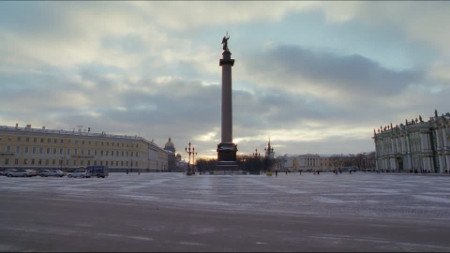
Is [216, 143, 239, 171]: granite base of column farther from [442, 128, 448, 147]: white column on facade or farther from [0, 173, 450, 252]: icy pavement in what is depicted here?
[442, 128, 448, 147]: white column on facade

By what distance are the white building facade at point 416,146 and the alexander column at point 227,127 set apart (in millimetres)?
59480

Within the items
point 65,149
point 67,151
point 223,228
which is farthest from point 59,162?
point 223,228

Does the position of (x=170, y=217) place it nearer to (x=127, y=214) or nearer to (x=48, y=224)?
(x=127, y=214)

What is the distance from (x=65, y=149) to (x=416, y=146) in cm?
10529

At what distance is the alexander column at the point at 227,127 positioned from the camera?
70.2 metres

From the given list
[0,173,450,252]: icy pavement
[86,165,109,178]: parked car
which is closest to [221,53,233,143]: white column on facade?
[86,165,109,178]: parked car

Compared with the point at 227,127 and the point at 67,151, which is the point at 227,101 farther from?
the point at 67,151

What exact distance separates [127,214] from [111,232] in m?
3.95

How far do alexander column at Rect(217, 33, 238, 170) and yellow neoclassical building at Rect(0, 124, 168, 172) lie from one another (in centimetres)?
6007

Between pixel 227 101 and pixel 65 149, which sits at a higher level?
pixel 227 101

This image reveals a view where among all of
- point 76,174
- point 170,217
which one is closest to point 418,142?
point 76,174

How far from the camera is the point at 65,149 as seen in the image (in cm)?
11156

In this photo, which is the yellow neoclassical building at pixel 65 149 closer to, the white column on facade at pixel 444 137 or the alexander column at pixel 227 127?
the alexander column at pixel 227 127

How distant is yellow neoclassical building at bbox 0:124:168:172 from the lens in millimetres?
100812
